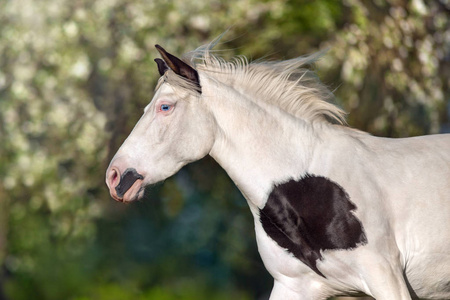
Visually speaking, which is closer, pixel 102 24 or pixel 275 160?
pixel 275 160

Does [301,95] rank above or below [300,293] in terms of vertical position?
above

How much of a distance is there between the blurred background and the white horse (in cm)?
264

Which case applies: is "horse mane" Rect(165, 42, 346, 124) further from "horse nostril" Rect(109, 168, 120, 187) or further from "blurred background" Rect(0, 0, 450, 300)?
"blurred background" Rect(0, 0, 450, 300)

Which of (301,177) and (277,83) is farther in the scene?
(277,83)

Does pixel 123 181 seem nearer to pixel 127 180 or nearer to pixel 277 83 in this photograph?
pixel 127 180

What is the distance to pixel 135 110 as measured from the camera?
6.64 metres

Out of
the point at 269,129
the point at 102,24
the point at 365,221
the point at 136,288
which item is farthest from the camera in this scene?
the point at 136,288

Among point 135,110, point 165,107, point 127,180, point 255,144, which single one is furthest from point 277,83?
point 135,110

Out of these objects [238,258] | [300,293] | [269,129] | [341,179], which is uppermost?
[269,129]

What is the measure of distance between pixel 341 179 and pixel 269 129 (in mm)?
465

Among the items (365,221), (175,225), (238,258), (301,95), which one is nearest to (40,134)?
(175,225)

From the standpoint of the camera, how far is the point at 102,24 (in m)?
6.42

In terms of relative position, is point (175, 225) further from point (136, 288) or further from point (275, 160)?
point (275, 160)

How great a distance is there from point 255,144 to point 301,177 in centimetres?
30
